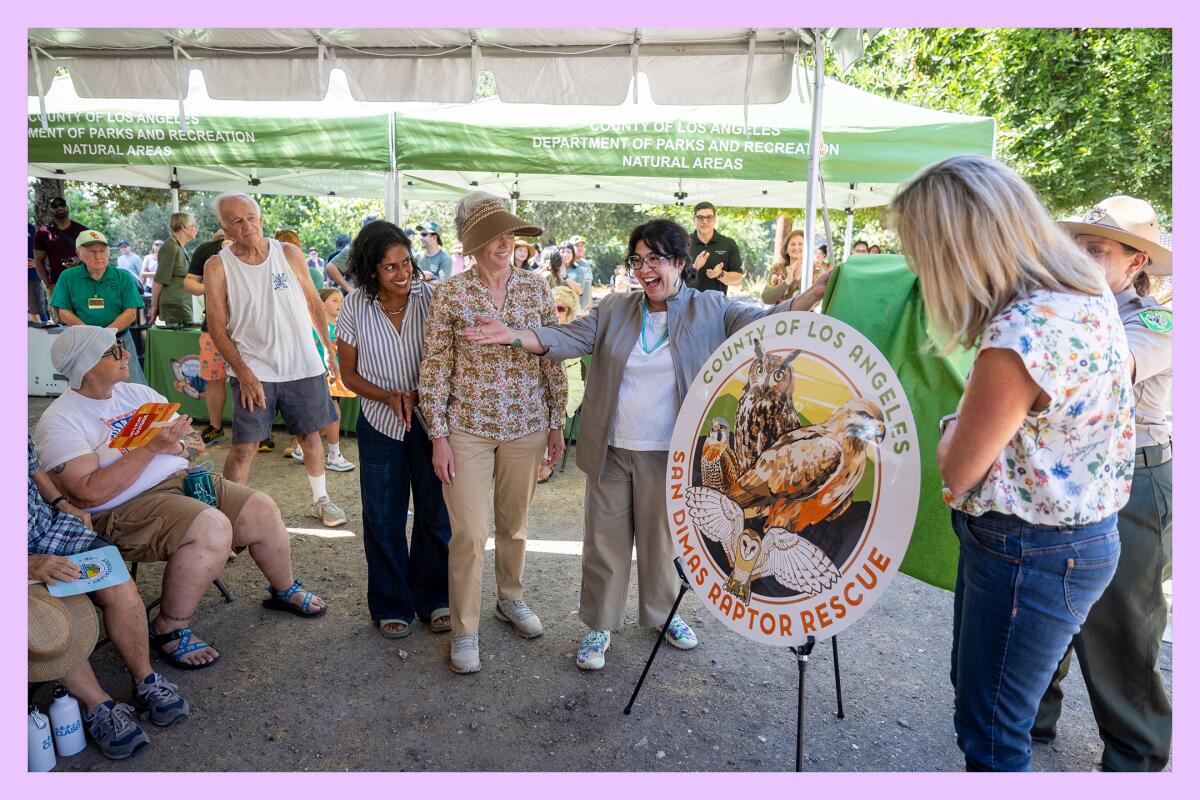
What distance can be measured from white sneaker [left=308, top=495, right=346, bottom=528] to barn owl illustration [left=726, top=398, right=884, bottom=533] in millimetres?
3111

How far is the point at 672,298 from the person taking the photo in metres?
2.83

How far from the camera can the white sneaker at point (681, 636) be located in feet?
10.7

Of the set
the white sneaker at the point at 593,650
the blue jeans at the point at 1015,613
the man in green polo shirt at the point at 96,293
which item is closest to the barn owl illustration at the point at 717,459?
the blue jeans at the point at 1015,613

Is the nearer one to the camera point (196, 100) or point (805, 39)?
point (805, 39)

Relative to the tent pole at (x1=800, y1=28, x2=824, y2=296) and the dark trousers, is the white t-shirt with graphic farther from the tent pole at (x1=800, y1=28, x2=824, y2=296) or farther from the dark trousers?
the dark trousers

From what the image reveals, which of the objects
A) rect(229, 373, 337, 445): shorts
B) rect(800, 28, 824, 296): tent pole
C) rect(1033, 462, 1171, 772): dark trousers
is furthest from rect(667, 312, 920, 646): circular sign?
rect(229, 373, 337, 445): shorts

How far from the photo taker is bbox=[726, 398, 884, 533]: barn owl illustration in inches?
79.9

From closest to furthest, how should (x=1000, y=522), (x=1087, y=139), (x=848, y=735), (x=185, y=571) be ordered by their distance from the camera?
(x=1000, y=522) → (x=848, y=735) → (x=185, y=571) → (x=1087, y=139)

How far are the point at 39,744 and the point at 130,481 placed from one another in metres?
0.93

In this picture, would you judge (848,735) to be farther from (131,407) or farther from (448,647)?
(131,407)

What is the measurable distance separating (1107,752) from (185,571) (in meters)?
3.24

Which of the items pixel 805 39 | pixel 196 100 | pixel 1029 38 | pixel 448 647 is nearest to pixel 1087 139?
pixel 1029 38

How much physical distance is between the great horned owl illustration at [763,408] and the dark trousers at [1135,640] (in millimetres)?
1039

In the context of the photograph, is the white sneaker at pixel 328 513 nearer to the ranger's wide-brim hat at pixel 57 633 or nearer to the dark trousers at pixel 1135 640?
the ranger's wide-brim hat at pixel 57 633
